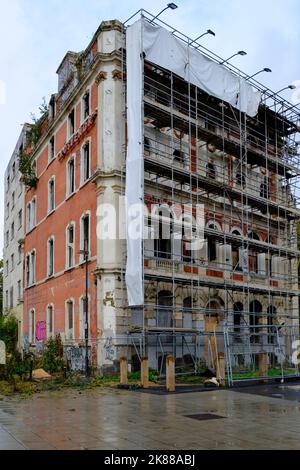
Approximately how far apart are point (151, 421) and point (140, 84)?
51.8 ft

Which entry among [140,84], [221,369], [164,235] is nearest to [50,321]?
[164,235]

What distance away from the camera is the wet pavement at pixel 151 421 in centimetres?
968

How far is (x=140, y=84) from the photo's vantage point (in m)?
24.4

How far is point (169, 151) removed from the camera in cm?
2766

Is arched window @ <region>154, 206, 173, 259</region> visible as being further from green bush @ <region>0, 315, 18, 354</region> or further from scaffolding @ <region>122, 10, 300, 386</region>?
green bush @ <region>0, 315, 18, 354</region>

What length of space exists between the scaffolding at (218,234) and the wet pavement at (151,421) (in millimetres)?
4953

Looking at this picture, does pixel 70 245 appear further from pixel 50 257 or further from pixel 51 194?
pixel 51 194

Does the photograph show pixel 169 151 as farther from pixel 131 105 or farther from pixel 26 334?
pixel 26 334

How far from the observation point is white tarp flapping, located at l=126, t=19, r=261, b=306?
76.8 ft

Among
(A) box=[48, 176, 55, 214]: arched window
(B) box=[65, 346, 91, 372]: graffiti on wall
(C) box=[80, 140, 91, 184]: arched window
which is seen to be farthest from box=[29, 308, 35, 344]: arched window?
(C) box=[80, 140, 91, 184]: arched window

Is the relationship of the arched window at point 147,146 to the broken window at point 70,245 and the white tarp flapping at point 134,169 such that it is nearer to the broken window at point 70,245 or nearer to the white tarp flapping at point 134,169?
the white tarp flapping at point 134,169

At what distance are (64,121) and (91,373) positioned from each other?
1456 centimetres
